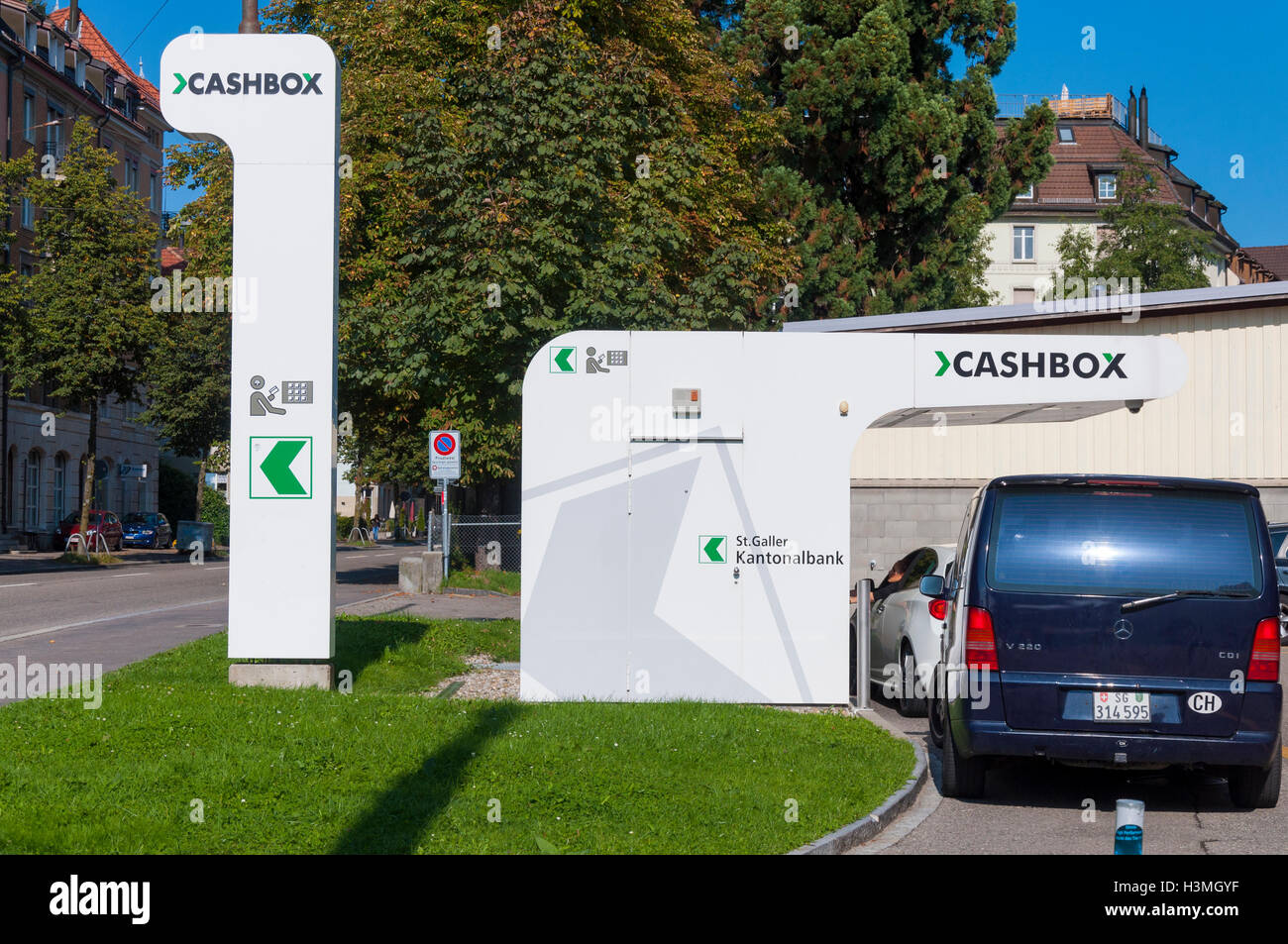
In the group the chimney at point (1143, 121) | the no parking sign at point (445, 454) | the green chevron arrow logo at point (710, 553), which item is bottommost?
the green chevron arrow logo at point (710, 553)

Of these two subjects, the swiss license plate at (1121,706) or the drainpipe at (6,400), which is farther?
the drainpipe at (6,400)

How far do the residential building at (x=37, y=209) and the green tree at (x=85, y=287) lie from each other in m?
1.77

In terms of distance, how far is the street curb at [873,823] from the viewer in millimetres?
6840

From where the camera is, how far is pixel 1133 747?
7941 millimetres

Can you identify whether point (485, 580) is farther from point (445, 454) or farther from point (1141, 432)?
point (1141, 432)

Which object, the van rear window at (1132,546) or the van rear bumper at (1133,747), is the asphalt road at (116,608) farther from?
the van rear window at (1132,546)

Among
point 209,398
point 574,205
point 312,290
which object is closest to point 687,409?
point 312,290

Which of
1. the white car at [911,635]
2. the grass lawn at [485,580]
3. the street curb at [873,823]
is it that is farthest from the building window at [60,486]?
the street curb at [873,823]

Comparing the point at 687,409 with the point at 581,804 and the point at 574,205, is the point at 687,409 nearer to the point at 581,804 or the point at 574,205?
the point at 581,804

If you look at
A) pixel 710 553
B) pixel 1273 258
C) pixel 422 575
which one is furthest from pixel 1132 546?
pixel 1273 258

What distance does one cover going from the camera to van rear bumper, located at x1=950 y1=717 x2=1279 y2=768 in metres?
7.95

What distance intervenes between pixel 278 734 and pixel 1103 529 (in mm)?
5154

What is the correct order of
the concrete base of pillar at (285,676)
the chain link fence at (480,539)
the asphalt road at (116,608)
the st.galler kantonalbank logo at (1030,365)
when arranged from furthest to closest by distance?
the chain link fence at (480,539) → the asphalt road at (116,608) → the st.galler kantonalbank logo at (1030,365) → the concrete base of pillar at (285,676)

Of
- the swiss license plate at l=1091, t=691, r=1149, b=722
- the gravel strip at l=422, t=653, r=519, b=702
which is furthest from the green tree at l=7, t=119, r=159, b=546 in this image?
the swiss license plate at l=1091, t=691, r=1149, b=722
